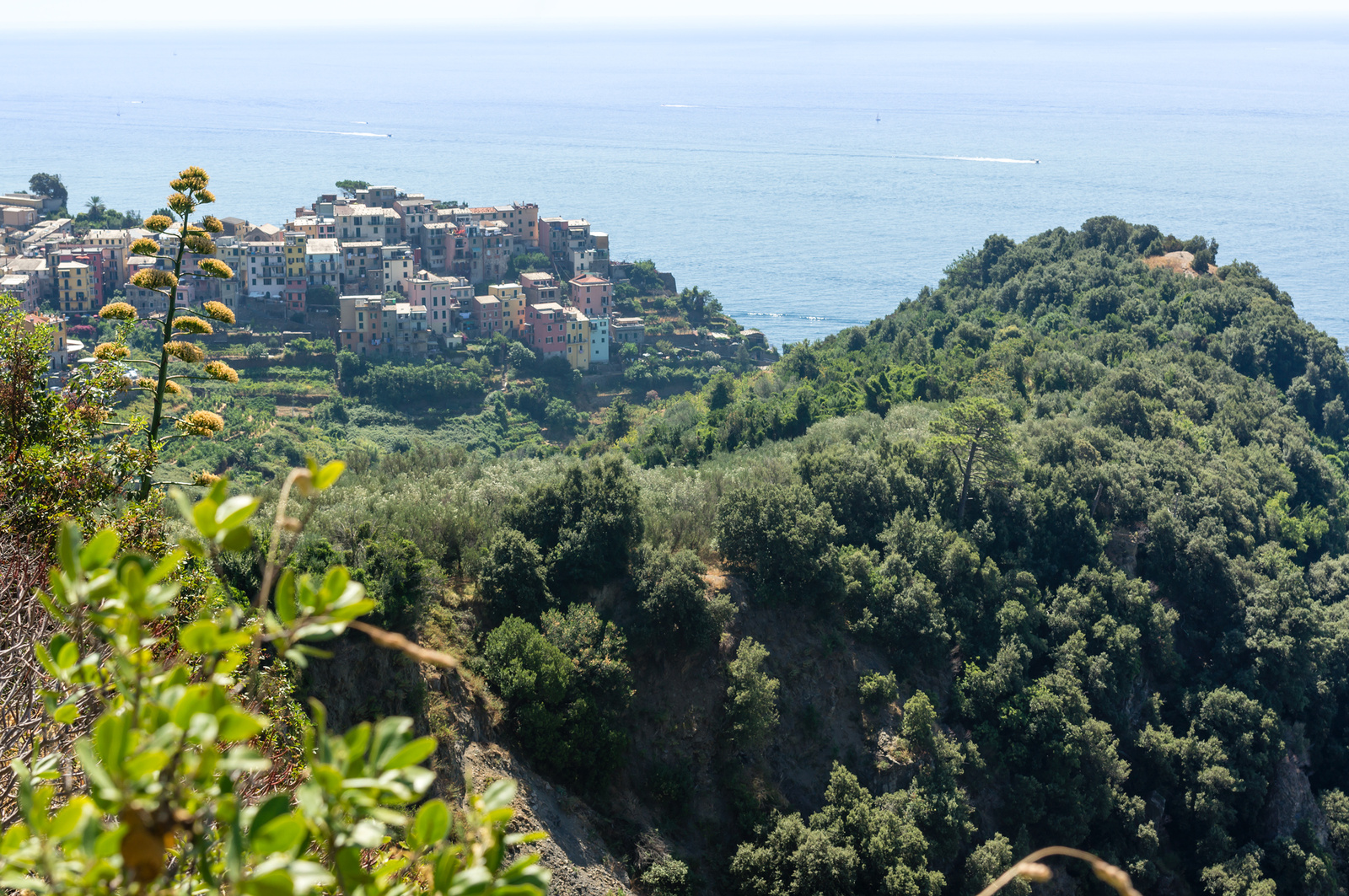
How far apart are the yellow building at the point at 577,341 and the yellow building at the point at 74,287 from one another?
891 inches

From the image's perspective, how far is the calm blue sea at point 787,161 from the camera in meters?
76.8

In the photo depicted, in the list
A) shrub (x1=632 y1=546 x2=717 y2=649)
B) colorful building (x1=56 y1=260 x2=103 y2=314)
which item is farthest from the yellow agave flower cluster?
colorful building (x1=56 y1=260 x2=103 y2=314)

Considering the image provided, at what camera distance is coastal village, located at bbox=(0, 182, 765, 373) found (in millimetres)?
50312

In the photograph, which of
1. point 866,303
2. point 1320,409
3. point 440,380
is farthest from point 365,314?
point 1320,409

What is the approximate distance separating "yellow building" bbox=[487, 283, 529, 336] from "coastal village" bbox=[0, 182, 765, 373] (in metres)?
0.06

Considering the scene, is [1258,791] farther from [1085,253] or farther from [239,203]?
[239,203]

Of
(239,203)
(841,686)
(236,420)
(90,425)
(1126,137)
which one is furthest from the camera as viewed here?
(1126,137)

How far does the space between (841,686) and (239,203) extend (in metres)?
81.3

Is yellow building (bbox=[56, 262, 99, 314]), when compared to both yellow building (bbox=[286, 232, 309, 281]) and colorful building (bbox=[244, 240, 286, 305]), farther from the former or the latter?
yellow building (bbox=[286, 232, 309, 281])

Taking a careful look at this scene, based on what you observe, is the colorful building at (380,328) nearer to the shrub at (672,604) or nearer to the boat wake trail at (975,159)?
the shrub at (672,604)

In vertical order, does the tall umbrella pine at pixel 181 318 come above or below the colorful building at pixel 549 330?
above

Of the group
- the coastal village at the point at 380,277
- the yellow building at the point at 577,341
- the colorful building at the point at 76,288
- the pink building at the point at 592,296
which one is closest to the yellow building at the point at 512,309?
the coastal village at the point at 380,277

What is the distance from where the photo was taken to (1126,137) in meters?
125

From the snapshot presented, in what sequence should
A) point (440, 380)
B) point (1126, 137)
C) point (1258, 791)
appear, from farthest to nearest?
point (1126, 137), point (440, 380), point (1258, 791)
